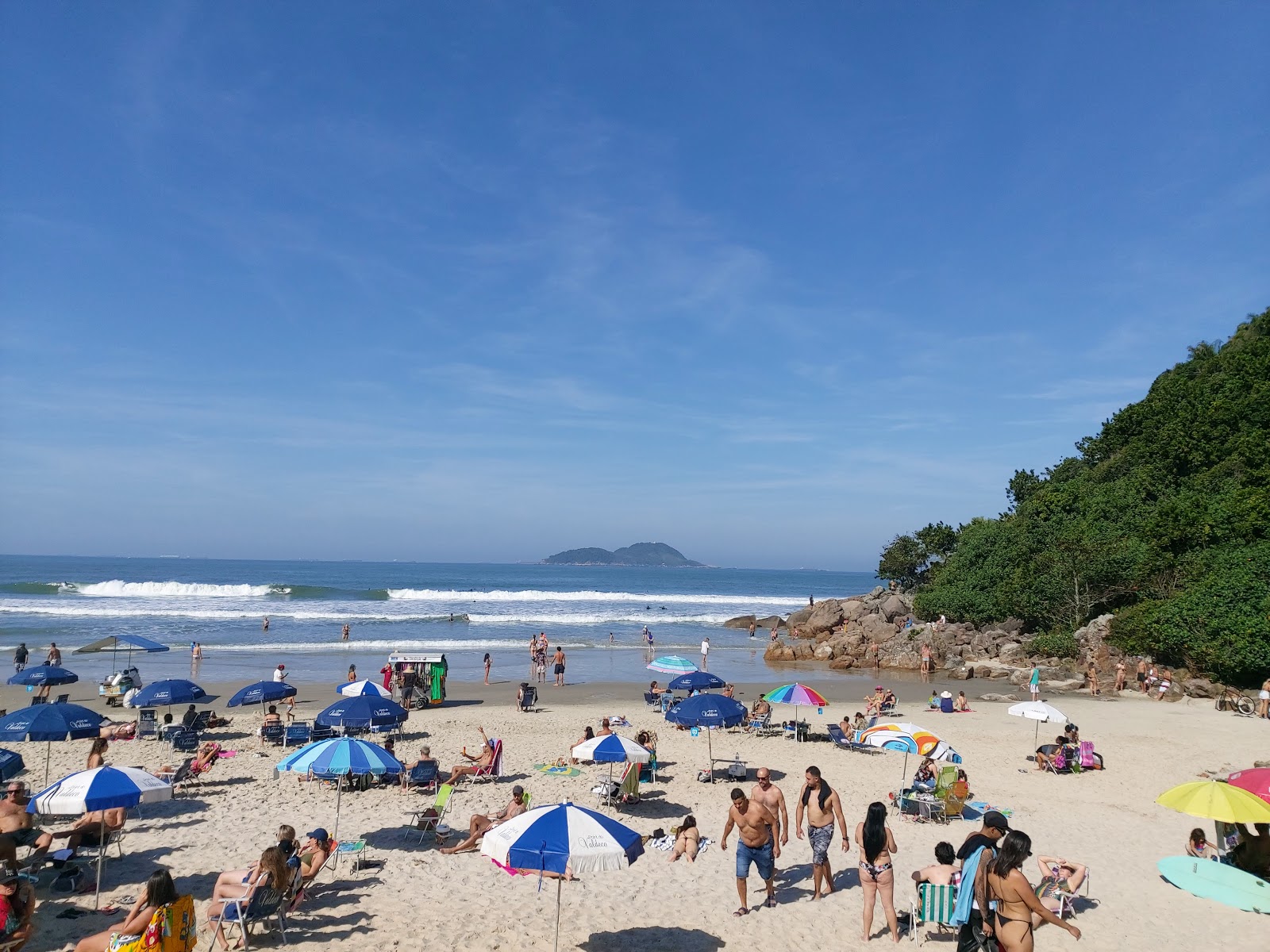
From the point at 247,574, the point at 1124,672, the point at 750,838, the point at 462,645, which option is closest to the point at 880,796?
the point at 750,838

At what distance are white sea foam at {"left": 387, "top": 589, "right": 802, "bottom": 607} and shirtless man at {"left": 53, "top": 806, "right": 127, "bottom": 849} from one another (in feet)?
217

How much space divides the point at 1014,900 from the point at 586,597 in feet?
279

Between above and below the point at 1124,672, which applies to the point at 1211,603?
above

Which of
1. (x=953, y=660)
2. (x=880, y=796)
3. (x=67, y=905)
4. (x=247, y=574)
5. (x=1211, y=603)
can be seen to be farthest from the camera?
(x=247, y=574)

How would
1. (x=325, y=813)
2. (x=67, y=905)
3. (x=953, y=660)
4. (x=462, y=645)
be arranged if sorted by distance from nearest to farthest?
(x=67, y=905) → (x=325, y=813) → (x=953, y=660) → (x=462, y=645)

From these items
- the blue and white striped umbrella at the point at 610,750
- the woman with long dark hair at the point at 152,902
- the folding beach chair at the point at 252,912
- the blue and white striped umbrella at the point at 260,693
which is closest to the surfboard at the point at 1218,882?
A: the blue and white striped umbrella at the point at 610,750

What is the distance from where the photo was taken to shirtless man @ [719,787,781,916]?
822cm

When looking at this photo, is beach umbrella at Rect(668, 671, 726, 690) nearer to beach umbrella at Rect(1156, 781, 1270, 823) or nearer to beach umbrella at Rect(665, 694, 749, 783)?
beach umbrella at Rect(665, 694, 749, 783)

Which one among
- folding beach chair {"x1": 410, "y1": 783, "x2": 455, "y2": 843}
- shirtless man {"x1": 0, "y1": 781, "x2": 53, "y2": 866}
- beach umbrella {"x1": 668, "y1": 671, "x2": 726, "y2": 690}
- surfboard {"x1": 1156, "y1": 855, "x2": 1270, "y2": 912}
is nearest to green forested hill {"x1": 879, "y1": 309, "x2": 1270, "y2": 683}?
beach umbrella {"x1": 668, "y1": 671, "x2": 726, "y2": 690}

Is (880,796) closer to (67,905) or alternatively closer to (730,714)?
(730,714)

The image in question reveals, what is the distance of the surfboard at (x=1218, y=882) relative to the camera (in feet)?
23.6

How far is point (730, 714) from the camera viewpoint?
45.7 feet

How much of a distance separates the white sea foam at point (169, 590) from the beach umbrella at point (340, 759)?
68888 millimetres

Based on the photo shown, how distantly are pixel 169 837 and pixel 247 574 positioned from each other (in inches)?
4515
